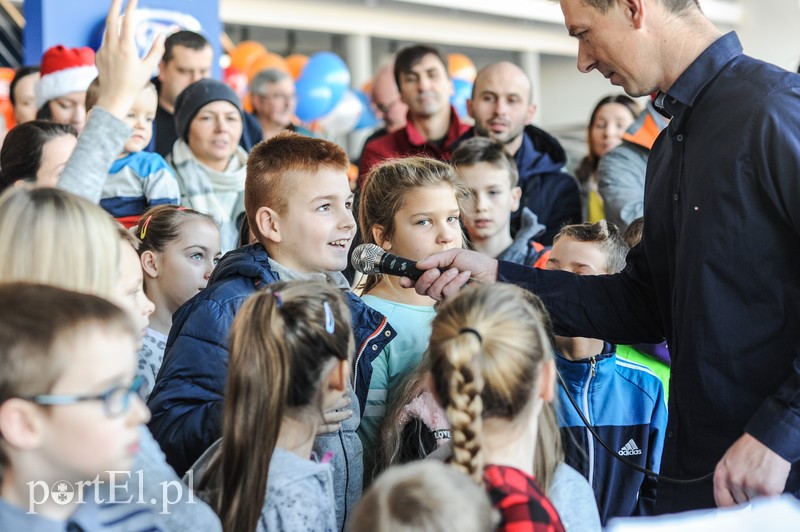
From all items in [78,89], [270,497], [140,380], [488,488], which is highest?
[78,89]

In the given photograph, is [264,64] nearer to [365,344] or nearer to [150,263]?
[150,263]

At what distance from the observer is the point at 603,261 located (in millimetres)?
2893

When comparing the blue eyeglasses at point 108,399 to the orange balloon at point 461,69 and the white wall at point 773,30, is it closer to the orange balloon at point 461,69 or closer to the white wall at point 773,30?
the orange balloon at point 461,69

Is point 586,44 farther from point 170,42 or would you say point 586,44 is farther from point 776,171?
point 170,42

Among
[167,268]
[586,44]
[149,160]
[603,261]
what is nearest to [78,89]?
[149,160]

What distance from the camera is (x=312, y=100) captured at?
8758 mm

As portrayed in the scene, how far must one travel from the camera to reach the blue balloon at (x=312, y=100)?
873cm

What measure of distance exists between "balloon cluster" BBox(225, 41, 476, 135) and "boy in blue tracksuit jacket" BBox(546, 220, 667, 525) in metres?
5.96

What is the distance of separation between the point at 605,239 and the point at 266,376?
1438mm

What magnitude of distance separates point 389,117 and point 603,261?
404cm

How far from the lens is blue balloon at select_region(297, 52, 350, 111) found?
882cm

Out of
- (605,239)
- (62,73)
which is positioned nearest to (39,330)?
(605,239)

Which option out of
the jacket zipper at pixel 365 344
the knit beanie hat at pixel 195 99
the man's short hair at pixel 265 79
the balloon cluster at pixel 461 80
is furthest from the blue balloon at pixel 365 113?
the jacket zipper at pixel 365 344

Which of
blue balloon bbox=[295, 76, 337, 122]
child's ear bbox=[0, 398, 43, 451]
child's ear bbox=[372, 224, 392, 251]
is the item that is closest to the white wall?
blue balloon bbox=[295, 76, 337, 122]
